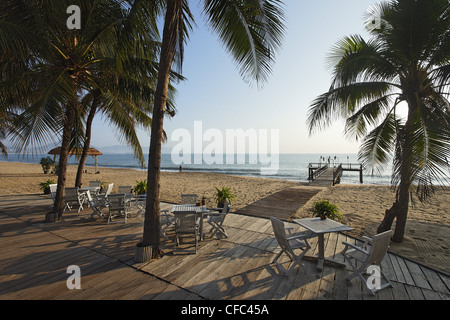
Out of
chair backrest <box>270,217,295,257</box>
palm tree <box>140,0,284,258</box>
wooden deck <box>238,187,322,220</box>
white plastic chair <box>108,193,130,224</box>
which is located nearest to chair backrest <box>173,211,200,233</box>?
palm tree <box>140,0,284,258</box>

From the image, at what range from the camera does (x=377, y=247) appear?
113 inches

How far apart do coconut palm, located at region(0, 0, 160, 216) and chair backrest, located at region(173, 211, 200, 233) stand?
A: 2887 mm

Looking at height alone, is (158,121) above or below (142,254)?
above

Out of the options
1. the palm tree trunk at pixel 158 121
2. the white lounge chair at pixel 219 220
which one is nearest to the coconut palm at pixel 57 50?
the palm tree trunk at pixel 158 121

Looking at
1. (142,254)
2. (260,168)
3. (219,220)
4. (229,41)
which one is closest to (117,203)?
(142,254)

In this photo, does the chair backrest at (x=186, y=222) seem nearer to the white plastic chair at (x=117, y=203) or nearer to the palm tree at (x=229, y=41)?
the palm tree at (x=229, y=41)

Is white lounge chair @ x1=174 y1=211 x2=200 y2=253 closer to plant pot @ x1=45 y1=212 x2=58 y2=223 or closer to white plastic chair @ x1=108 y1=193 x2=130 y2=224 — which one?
white plastic chair @ x1=108 y1=193 x2=130 y2=224

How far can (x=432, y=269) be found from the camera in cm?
347

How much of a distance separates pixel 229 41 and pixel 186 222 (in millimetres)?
3657

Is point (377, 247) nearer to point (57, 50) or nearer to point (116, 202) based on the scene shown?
point (116, 202)

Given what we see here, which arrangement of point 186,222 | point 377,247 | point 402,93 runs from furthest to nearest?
point 402,93 < point 186,222 < point 377,247

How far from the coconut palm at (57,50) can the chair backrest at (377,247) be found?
18.5 ft

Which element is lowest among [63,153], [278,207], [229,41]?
[278,207]

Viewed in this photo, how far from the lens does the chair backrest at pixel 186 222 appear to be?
415 cm
